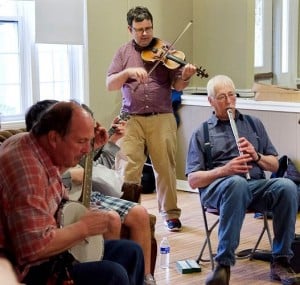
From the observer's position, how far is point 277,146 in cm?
529

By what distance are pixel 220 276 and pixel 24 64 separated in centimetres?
248

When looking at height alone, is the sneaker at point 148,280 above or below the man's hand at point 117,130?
below

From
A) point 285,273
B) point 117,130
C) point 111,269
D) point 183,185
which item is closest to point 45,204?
point 111,269

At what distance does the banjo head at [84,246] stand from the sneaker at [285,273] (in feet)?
4.48

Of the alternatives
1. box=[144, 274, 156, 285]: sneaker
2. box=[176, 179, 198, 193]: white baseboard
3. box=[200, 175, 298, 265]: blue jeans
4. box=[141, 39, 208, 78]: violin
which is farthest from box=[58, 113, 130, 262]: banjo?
box=[176, 179, 198, 193]: white baseboard

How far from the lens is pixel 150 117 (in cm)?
473

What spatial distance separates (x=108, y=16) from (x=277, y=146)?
70.6 inches

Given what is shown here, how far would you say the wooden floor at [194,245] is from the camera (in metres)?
3.66

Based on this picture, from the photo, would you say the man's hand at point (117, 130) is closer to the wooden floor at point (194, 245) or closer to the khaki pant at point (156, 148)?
the wooden floor at point (194, 245)

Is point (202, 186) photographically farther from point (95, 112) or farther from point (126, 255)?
point (95, 112)

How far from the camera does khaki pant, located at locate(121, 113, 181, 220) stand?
4.72 metres

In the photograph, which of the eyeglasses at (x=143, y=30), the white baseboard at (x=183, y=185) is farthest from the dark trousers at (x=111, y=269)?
the white baseboard at (x=183, y=185)

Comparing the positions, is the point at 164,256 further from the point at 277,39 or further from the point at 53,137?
the point at 277,39

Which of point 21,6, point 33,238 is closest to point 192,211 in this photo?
point 21,6
